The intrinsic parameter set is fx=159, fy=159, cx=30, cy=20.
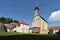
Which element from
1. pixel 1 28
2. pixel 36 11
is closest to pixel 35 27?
pixel 36 11

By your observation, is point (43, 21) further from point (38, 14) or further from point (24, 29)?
point (24, 29)

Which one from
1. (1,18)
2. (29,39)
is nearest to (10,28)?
(1,18)

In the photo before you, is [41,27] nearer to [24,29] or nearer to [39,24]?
[39,24]

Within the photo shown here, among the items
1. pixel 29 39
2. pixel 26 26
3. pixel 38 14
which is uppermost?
pixel 38 14

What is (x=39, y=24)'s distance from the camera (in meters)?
77.4

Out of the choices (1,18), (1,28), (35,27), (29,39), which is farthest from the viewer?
(1,18)

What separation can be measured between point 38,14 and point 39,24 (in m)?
4.99

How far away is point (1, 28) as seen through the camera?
5684 centimetres

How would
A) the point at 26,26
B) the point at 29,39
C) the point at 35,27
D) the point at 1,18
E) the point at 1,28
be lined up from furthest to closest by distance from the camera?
the point at 1,18 → the point at 26,26 → the point at 35,27 → the point at 1,28 → the point at 29,39

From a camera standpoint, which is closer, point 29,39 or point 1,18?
point 29,39

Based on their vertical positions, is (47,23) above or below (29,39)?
above

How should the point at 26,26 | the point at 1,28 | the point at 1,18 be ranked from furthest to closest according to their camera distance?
the point at 1,18 → the point at 26,26 → the point at 1,28

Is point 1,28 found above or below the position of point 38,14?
below

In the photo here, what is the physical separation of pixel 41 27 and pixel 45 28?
2027mm
